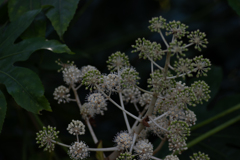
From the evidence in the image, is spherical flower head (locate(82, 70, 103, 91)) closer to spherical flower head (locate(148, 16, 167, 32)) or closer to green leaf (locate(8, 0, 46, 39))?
spherical flower head (locate(148, 16, 167, 32))

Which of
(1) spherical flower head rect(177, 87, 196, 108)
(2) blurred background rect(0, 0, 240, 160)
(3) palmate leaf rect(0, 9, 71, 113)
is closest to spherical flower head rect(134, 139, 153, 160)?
(1) spherical flower head rect(177, 87, 196, 108)

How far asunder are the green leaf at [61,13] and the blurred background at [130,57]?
1.71ft

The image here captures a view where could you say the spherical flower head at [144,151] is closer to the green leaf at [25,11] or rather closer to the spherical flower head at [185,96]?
the spherical flower head at [185,96]

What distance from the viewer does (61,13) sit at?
5.98 ft

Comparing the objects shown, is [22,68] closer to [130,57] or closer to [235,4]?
[235,4]

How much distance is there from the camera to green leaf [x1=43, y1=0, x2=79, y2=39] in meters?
1.77

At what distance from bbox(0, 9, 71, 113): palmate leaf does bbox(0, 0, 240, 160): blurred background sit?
39 cm

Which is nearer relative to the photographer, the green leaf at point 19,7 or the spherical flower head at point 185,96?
the spherical flower head at point 185,96

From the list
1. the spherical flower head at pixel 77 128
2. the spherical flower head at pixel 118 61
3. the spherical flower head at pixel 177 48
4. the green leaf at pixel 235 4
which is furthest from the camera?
the green leaf at pixel 235 4

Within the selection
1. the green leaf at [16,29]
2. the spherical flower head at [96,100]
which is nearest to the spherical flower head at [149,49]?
the spherical flower head at [96,100]

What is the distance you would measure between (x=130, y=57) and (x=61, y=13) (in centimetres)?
170

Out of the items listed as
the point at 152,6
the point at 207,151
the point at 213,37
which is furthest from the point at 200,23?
the point at 207,151

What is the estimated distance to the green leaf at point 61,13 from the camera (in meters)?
1.77

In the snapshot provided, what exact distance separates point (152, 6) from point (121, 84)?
9.24 feet
